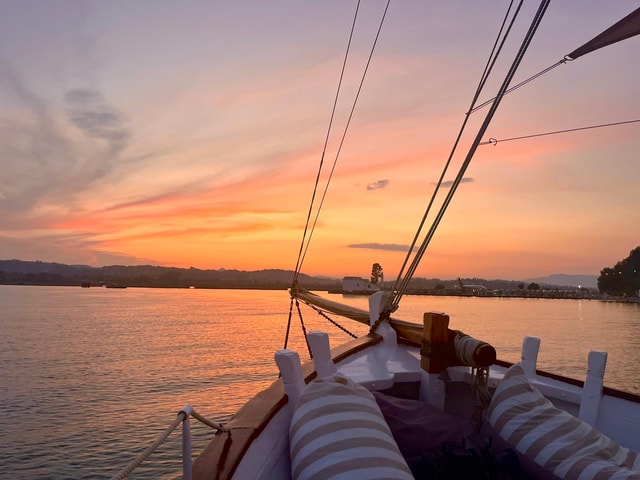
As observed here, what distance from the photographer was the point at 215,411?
22.2m

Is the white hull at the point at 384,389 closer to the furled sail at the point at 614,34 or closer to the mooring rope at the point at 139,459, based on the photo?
the mooring rope at the point at 139,459

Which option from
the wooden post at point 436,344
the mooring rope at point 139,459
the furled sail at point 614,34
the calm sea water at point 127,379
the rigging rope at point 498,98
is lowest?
the calm sea water at point 127,379

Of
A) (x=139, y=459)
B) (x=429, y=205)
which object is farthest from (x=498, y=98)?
(x=139, y=459)

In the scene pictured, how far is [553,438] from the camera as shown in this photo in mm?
3568

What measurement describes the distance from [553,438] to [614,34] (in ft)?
16.9

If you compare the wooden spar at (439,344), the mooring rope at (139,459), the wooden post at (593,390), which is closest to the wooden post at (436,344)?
the wooden spar at (439,344)

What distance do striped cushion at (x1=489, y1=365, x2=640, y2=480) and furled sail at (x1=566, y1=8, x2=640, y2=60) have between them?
4.20 metres

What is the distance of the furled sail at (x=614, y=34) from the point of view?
20.0 ft

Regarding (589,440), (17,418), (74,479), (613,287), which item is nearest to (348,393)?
(589,440)

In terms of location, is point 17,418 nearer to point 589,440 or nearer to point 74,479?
point 74,479

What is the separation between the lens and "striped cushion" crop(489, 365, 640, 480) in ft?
10.7

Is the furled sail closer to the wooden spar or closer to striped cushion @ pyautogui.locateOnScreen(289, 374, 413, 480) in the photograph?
the wooden spar

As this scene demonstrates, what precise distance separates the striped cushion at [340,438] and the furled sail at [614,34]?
16.7 ft

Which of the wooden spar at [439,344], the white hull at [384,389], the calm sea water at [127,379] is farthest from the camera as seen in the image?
the calm sea water at [127,379]
